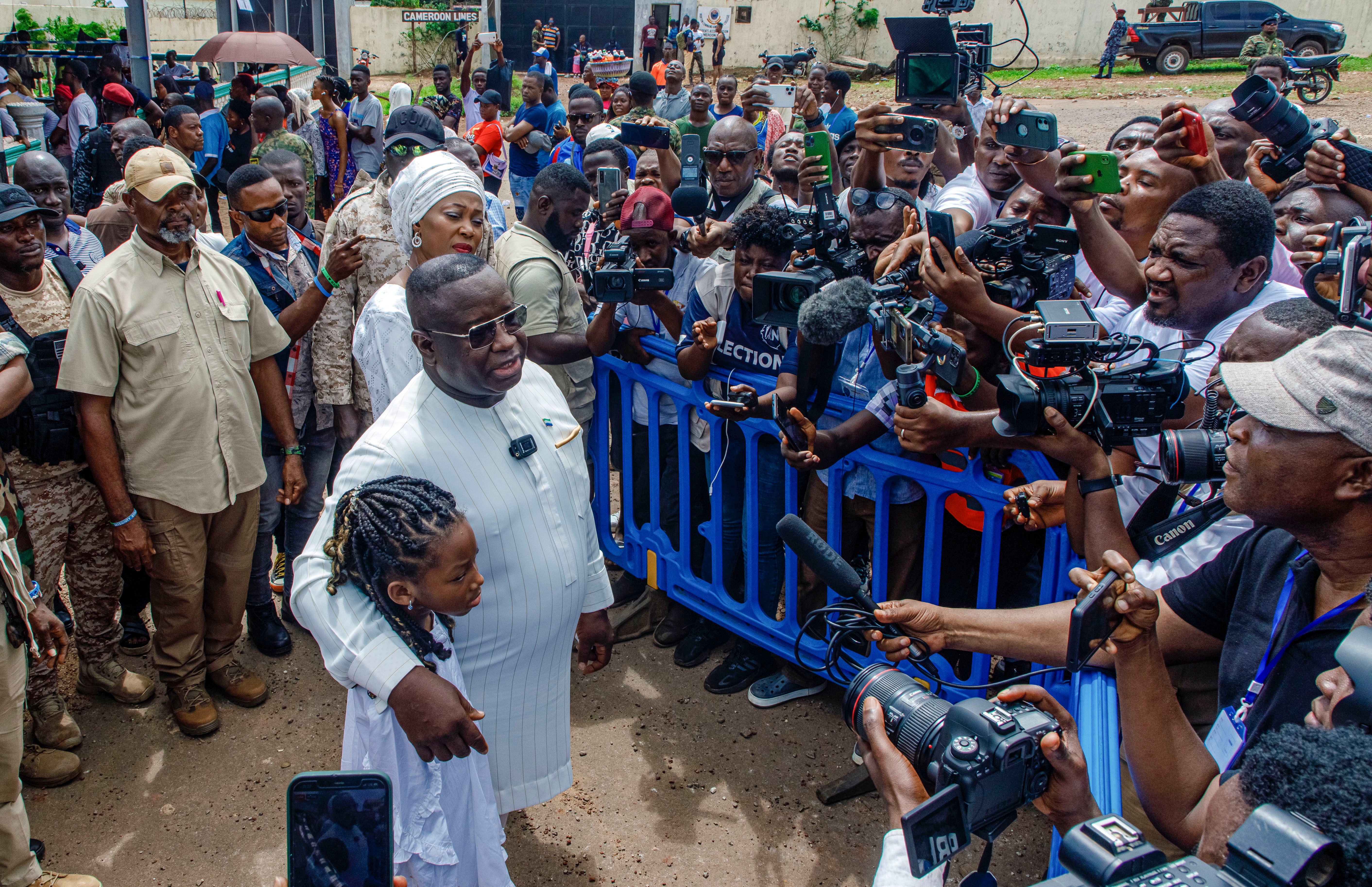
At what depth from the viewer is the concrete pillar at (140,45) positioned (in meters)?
16.1

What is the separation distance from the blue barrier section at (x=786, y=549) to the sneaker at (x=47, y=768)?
8.19ft

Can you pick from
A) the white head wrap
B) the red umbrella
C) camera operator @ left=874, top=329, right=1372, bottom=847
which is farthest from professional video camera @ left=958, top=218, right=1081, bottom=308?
the red umbrella

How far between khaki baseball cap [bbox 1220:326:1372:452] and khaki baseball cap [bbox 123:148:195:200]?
3.75 metres

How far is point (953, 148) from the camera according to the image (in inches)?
259

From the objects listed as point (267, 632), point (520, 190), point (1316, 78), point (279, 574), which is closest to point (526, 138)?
point (520, 190)

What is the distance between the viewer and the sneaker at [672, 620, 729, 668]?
15.6 ft

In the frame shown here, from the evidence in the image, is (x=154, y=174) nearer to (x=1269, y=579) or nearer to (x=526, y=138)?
(x=1269, y=579)

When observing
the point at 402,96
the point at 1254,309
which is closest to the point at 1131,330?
the point at 1254,309

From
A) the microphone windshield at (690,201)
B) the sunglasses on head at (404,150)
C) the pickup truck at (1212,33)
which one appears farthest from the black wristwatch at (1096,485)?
the pickup truck at (1212,33)

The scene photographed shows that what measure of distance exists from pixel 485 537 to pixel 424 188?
1.85 m

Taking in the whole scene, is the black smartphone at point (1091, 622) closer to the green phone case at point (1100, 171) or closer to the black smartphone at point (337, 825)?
the black smartphone at point (337, 825)

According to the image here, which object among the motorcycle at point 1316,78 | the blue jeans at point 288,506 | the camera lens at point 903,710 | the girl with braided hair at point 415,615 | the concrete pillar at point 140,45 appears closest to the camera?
the camera lens at point 903,710

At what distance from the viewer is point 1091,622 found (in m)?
Result: 2.12

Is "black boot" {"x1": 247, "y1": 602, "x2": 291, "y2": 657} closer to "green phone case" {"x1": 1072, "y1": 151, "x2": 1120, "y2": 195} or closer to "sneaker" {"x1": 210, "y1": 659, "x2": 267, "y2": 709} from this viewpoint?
"sneaker" {"x1": 210, "y1": 659, "x2": 267, "y2": 709}
